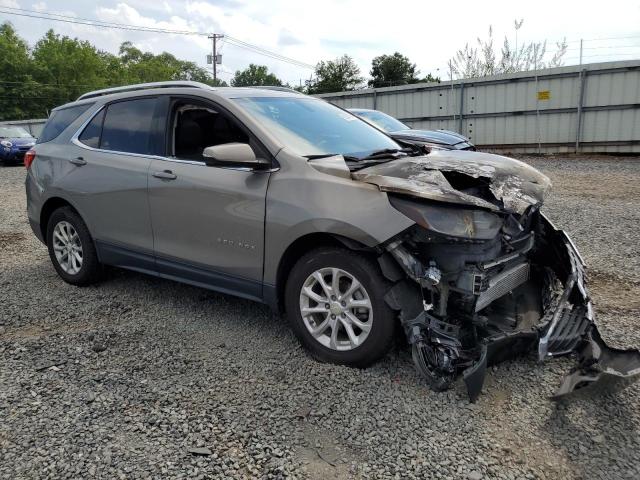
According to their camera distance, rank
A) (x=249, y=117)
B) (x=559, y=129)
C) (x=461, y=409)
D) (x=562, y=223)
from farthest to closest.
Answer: (x=559, y=129) → (x=562, y=223) → (x=249, y=117) → (x=461, y=409)

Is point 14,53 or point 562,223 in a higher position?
point 14,53

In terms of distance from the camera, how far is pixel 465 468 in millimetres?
2447

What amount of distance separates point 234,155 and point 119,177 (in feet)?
4.78

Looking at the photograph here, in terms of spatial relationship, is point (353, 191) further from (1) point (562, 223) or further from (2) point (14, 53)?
(2) point (14, 53)

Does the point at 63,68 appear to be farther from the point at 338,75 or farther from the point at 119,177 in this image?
the point at 119,177

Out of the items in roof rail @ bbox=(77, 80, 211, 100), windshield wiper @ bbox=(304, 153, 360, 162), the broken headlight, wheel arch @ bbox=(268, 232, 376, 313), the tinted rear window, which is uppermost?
roof rail @ bbox=(77, 80, 211, 100)

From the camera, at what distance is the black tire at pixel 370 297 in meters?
3.12

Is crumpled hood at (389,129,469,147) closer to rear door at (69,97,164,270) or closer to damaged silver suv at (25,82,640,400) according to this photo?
damaged silver suv at (25,82,640,400)

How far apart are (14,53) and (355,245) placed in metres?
61.5

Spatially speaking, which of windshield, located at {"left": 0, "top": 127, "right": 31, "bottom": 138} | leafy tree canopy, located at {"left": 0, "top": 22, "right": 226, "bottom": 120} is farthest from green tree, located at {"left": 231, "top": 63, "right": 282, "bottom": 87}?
windshield, located at {"left": 0, "top": 127, "right": 31, "bottom": 138}

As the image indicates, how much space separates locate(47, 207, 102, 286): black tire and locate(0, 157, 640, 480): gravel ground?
1.55 feet

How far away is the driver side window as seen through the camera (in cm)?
418

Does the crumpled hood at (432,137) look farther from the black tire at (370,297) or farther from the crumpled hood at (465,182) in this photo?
the black tire at (370,297)

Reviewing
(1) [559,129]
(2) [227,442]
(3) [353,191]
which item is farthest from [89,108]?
(1) [559,129]
